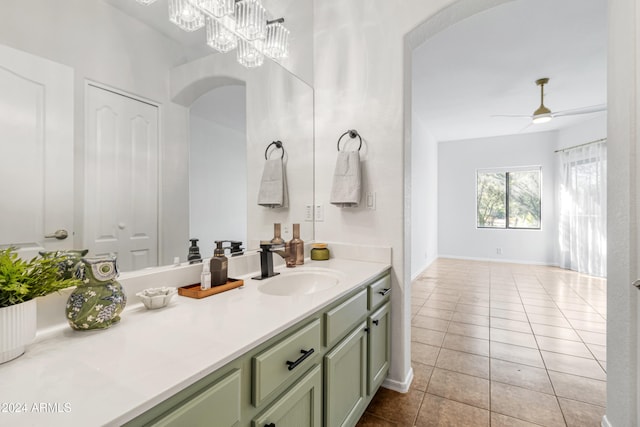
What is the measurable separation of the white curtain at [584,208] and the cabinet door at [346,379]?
5490mm

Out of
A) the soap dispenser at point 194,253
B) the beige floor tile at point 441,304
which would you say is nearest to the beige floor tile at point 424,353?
A: the beige floor tile at point 441,304

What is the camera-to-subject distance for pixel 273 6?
1.97 metres

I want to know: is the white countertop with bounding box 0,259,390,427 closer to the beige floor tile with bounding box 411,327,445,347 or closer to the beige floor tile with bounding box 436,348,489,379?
the beige floor tile with bounding box 436,348,489,379

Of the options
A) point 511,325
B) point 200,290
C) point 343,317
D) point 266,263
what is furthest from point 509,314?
point 200,290

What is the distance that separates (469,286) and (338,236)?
132 inches

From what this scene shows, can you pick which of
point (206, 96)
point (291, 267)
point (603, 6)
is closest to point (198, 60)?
point (206, 96)

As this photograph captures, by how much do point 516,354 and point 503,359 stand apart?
17cm

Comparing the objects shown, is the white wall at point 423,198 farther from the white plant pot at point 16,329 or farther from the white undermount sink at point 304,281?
the white plant pot at point 16,329

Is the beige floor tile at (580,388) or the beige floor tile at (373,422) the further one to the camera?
the beige floor tile at (580,388)

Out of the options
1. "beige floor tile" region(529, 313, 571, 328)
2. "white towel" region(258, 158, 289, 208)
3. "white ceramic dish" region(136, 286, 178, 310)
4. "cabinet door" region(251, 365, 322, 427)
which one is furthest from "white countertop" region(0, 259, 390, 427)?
"beige floor tile" region(529, 313, 571, 328)

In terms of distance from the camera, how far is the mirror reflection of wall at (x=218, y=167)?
1408 millimetres

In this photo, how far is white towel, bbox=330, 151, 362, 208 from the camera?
1.99 m

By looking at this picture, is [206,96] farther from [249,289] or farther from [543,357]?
[543,357]

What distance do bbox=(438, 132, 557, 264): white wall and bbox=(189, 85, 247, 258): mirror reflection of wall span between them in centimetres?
630
